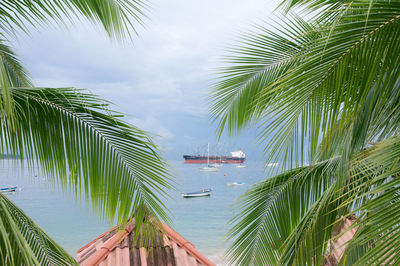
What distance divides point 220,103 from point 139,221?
Answer: 194 centimetres

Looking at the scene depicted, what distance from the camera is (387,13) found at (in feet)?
4.58

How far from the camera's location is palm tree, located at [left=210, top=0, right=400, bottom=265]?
4.80ft

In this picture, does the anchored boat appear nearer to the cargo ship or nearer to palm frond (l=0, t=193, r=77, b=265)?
the cargo ship

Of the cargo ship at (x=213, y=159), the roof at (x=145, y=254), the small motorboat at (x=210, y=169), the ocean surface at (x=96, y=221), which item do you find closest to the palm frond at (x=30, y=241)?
the roof at (x=145, y=254)

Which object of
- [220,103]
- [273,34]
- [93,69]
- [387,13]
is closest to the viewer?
[387,13]

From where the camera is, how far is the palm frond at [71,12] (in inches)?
86.2

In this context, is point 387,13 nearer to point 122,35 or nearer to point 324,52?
point 324,52

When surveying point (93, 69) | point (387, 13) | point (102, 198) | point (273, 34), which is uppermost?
point (93, 69)

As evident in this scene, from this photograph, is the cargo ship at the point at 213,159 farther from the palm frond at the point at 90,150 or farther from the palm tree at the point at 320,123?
the palm frond at the point at 90,150

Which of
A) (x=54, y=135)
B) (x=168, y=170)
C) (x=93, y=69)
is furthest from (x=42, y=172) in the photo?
(x=93, y=69)

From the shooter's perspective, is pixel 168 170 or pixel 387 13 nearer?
pixel 387 13

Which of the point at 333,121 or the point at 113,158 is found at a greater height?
the point at 333,121

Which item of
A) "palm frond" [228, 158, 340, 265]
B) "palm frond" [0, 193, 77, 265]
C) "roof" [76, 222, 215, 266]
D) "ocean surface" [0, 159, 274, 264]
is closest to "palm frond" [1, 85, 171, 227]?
"palm frond" [0, 193, 77, 265]

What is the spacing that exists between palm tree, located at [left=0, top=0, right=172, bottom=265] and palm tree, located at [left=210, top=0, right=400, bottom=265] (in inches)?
31.6
